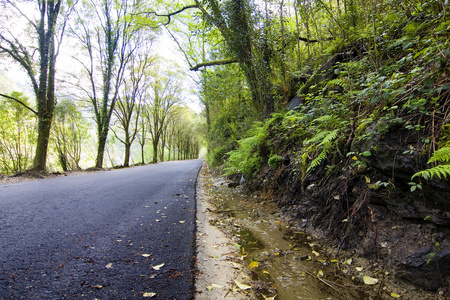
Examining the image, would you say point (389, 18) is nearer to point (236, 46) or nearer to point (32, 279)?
point (236, 46)

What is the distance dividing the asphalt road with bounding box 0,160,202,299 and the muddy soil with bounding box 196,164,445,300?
28cm

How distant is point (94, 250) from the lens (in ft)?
6.37

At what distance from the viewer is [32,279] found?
145 centimetres

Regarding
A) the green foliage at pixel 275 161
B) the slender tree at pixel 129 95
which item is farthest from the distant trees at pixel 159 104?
the green foliage at pixel 275 161

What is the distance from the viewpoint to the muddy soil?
163 centimetres

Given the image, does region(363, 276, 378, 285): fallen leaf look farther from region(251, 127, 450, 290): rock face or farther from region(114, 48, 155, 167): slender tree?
region(114, 48, 155, 167): slender tree

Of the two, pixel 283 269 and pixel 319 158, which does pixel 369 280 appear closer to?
pixel 283 269

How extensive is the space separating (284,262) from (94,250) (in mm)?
1968

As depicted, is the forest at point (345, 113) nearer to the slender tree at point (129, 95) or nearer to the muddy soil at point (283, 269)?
the muddy soil at point (283, 269)

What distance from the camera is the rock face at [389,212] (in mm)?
1592

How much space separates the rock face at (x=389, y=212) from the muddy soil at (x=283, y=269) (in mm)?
128

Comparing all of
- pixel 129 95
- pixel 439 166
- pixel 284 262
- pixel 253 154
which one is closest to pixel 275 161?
pixel 253 154

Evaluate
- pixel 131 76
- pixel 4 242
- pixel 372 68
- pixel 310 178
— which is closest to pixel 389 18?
pixel 372 68

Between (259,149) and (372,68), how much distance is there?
2.64m
